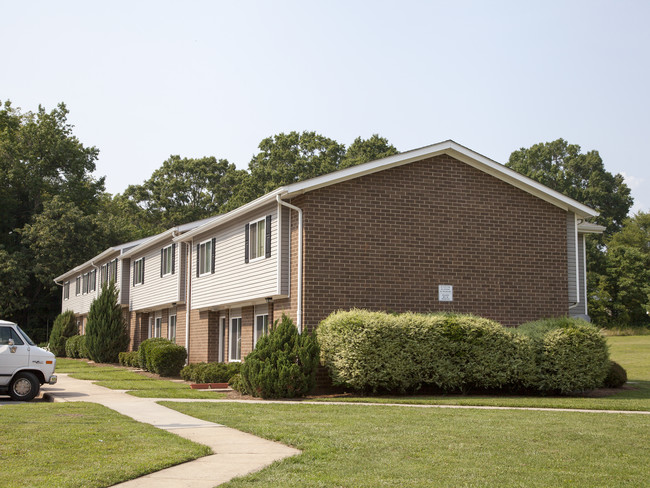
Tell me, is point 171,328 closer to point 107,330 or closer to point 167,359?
point 107,330

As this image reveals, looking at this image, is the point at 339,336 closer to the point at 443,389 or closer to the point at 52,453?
the point at 443,389

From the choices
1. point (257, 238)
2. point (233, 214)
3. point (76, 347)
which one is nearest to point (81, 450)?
point (257, 238)

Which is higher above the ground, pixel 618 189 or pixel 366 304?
pixel 618 189

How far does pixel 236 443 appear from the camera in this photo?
33.1ft

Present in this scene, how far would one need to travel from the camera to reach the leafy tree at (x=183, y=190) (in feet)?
249

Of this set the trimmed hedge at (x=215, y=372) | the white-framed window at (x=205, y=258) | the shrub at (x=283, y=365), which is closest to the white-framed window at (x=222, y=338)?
the white-framed window at (x=205, y=258)

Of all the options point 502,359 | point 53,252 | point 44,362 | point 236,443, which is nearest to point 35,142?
point 53,252

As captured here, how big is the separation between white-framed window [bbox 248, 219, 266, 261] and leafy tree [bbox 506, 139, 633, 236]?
50109 millimetres

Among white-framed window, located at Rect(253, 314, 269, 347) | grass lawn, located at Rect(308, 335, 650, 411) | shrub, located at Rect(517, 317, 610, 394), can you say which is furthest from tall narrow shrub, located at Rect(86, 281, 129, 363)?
shrub, located at Rect(517, 317, 610, 394)

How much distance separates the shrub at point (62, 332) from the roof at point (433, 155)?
28221 millimetres

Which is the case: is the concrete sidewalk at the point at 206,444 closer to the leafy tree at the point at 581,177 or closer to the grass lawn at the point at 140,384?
the grass lawn at the point at 140,384

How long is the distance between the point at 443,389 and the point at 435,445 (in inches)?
347

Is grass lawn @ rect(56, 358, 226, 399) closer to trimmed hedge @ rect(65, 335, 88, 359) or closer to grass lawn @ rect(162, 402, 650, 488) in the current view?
grass lawn @ rect(162, 402, 650, 488)

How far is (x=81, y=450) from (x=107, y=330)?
91.7 ft
